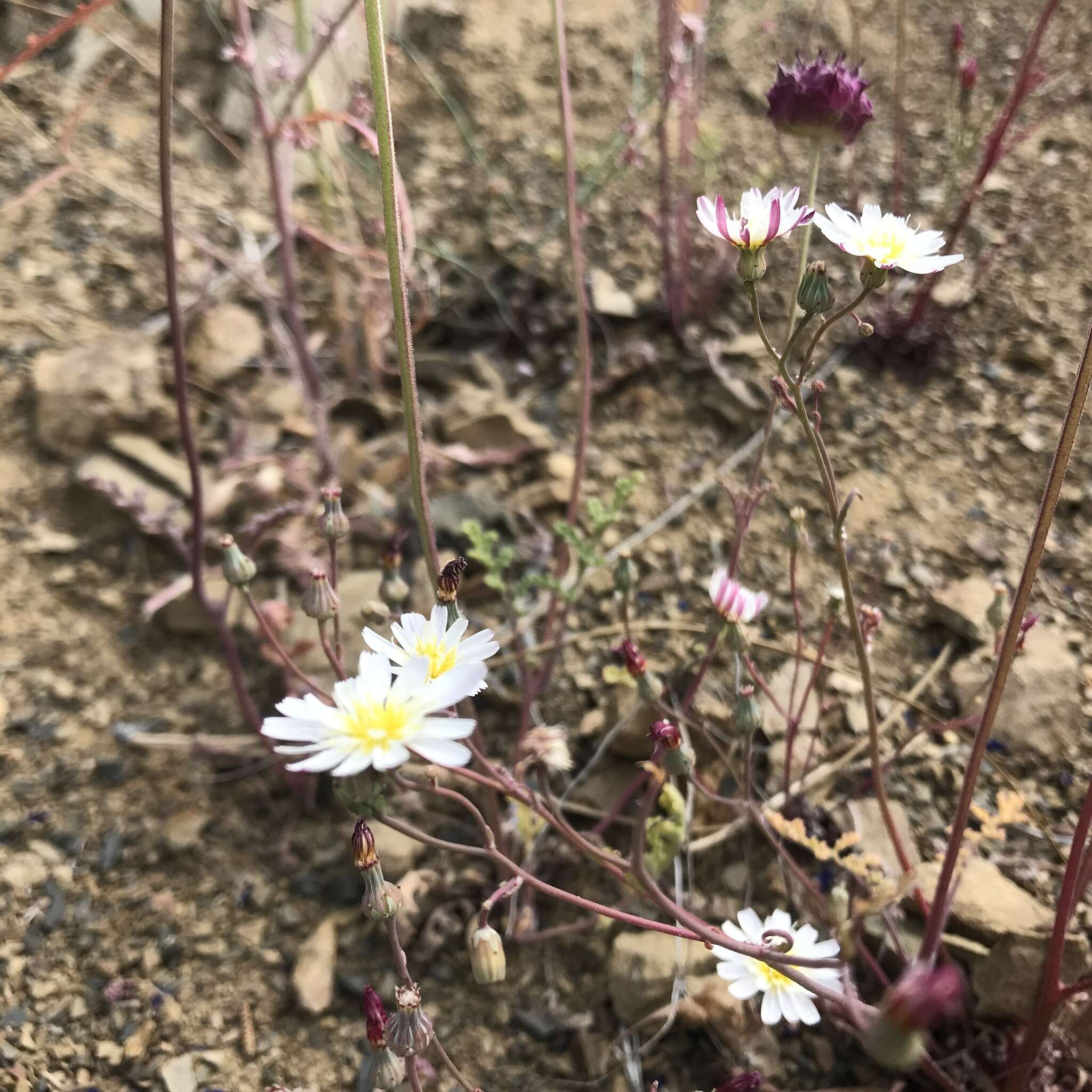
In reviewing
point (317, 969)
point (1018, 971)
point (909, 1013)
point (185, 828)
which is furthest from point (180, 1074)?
point (1018, 971)

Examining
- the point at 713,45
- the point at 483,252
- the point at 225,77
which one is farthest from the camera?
the point at 713,45

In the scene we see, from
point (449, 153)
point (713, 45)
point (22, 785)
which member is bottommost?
point (22, 785)

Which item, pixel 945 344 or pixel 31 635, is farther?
pixel 945 344

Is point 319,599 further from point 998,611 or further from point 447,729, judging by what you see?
point 998,611

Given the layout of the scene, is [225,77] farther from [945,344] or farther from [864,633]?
[864,633]

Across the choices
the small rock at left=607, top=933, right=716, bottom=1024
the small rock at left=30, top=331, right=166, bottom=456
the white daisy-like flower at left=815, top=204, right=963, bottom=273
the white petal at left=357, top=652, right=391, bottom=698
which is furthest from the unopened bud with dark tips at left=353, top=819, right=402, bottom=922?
the small rock at left=30, top=331, right=166, bottom=456

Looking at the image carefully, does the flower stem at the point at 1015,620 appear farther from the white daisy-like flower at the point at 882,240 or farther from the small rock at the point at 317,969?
the small rock at the point at 317,969

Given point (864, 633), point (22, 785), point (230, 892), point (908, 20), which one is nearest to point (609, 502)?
point (864, 633)

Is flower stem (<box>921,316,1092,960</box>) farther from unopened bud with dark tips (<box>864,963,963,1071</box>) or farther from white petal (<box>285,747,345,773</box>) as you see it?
white petal (<box>285,747,345,773</box>)
